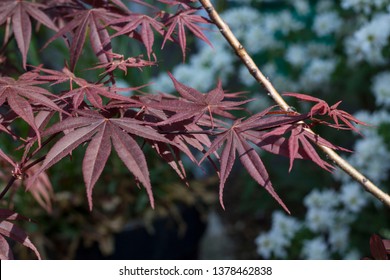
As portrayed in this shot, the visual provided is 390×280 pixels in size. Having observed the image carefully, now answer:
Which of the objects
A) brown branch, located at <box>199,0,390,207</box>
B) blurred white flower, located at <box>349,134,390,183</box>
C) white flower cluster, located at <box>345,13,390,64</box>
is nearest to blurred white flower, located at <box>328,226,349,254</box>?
blurred white flower, located at <box>349,134,390,183</box>

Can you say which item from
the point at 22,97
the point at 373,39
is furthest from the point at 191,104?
the point at 373,39

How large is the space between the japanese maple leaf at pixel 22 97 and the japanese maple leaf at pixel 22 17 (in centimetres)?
21

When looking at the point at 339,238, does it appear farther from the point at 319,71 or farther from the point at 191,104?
the point at 191,104

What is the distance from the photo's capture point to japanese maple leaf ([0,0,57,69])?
1.13 m

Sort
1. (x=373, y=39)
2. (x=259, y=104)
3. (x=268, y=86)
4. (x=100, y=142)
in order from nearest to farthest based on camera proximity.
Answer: (x=100, y=142)
(x=268, y=86)
(x=373, y=39)
(x=259, y=104)

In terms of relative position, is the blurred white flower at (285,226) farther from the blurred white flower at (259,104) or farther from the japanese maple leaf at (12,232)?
the japanese maple leaf at (12,232)

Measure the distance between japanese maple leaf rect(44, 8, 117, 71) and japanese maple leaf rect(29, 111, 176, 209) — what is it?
246 mm

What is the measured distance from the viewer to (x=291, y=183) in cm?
258

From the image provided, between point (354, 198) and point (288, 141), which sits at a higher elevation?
point (288, 141)

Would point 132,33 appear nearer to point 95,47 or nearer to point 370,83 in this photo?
point 95,47

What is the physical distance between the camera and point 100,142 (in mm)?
825

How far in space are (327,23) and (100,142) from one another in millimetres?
1715

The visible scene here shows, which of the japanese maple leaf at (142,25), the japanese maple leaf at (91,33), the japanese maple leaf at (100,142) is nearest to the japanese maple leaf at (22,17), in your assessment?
the japanese maple leaf at (91,33)

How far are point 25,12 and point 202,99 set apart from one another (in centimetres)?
44
